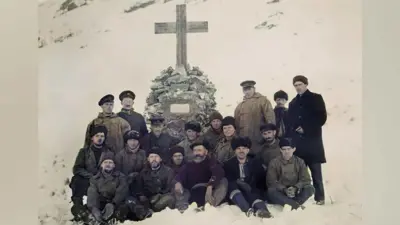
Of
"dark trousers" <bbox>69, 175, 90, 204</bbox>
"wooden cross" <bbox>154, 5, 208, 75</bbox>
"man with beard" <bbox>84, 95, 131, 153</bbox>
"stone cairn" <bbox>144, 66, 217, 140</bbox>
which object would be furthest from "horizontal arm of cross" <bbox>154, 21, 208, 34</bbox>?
"dark trousers" <bbox>69, 175, 90, 204</bbox>

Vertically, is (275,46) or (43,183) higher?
(275,46)

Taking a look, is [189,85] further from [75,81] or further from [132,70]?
[75,81]

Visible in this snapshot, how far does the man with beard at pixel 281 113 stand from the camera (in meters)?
1.28

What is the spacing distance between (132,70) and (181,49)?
0.48ft

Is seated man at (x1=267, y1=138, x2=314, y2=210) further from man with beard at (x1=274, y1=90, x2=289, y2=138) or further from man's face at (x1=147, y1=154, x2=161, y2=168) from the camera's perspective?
man's face at (x1=147, y1=154, x2=161, y2=168)

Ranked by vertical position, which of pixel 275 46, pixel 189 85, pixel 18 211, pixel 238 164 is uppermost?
pixel 275 46

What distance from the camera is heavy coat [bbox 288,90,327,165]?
1.27m

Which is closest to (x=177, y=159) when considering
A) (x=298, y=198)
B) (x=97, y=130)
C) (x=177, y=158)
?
(x=177, y=158)

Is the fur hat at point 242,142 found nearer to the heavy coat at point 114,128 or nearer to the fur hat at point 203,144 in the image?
the fur hat at point 203,144

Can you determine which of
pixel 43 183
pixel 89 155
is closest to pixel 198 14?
pixel 89 155

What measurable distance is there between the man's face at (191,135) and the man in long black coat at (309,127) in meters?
0.25

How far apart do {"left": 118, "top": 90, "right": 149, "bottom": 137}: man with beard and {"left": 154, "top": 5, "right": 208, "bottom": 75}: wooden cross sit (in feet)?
0.50

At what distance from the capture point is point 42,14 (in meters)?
1.34

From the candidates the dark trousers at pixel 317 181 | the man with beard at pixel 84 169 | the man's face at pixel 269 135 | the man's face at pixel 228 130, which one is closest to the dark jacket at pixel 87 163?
the man with beard at pixel 84 169
